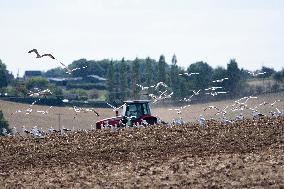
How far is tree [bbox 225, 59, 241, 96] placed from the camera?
3522 inches

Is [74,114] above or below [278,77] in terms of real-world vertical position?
below

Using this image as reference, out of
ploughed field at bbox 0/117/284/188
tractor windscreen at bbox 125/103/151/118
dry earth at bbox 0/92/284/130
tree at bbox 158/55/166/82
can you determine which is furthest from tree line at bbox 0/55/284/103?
ploughed field at bbox 0/117/284/188

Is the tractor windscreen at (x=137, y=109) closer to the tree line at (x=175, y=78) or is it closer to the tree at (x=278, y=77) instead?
the tree line at (x=175, y=78)

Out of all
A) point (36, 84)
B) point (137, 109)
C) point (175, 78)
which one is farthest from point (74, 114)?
point (175, 78)

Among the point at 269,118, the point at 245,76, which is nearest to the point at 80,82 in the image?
the point at 245,76

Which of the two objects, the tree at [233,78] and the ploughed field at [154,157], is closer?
the ploughed field at [154,157]

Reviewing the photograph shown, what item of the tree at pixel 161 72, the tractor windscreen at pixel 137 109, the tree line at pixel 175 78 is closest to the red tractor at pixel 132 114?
the tractor windscreen at pixel 137 109

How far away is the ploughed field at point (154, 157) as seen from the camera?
2350cm

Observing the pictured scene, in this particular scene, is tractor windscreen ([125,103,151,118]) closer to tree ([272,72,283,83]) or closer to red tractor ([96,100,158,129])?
red tractor ([96,100,158,129])

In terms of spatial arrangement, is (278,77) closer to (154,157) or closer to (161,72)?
(161,72)

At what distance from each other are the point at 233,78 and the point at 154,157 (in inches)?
2705

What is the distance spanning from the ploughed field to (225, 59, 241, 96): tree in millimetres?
53547

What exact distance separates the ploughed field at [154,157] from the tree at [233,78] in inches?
2108

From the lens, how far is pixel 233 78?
95500 mm
